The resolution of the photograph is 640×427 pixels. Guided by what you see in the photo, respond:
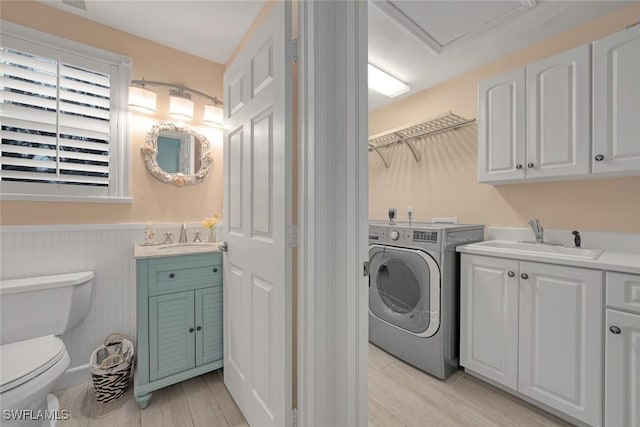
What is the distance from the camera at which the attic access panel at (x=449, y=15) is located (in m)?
1.55

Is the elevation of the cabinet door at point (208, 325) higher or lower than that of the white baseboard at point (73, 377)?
higher

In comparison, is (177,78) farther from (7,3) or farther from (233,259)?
(233,259)

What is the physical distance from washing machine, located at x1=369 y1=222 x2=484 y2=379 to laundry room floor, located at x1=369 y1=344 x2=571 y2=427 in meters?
0.12

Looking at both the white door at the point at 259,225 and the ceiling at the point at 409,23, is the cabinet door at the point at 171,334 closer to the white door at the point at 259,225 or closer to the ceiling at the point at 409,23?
the white door at the point at 259,225

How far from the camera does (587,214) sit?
1.75 m

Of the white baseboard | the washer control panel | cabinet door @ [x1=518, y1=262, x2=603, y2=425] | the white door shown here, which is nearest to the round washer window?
the washer control panel

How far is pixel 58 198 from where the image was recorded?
66.0 inches

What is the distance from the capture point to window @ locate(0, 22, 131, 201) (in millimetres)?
1575

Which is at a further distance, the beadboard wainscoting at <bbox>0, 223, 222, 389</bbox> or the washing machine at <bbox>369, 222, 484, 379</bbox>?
the washing machine at <bbox>369, 222, 484, 379</bbox>

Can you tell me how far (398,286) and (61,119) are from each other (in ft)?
8.60

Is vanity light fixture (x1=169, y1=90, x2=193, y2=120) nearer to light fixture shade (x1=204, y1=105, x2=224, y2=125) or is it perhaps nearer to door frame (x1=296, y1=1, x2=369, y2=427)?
light fixture shade (x1=204, y1=105, x2=224, y2=125)

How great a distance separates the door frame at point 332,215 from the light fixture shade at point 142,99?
4.83ft

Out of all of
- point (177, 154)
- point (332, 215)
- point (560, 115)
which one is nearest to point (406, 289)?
point (332, 215)

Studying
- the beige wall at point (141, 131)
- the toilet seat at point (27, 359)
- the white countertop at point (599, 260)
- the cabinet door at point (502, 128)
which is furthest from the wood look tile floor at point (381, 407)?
Result: the cabinet door at point (502, 128)
